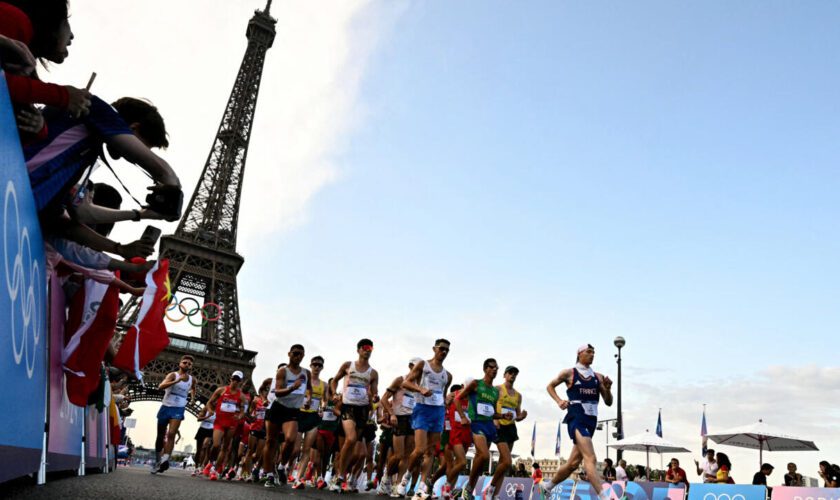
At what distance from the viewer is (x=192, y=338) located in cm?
5034

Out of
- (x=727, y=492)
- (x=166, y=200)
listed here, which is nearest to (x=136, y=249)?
(x=166, y=200)

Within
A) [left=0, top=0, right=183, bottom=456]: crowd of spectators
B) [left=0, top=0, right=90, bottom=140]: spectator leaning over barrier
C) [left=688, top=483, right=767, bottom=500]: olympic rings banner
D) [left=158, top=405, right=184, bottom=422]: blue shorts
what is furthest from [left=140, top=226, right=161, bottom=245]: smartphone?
[left=688, top=483, right=767, bottom=500]: olympic rings banner

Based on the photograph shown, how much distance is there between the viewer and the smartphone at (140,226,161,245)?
386 centimetres

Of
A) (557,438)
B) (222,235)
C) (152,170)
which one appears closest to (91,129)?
(152,170)

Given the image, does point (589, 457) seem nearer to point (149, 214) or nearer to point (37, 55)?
point (149, 214)

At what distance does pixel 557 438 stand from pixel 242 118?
42289 mm

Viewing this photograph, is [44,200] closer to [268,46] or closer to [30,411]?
[30,411]

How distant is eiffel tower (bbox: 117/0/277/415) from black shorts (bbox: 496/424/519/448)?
37188mm

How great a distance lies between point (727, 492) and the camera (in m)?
11.9

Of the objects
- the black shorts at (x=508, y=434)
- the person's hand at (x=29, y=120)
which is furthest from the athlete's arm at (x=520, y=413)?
the person's hand at (x=29, y=120)

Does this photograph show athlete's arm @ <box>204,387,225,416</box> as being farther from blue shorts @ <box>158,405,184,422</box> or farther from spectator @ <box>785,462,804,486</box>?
spectator @ <box>785,462,804,486</box>

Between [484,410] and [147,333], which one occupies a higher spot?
[147,333]

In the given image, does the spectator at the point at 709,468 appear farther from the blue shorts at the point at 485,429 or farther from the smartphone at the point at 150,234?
the smartphone at the point at 150,234

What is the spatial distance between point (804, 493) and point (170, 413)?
11045 mm
